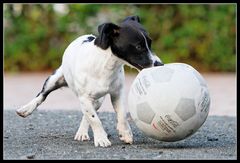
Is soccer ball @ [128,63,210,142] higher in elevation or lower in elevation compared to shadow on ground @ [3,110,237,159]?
higher

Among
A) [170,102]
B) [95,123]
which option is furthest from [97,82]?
[170,102]

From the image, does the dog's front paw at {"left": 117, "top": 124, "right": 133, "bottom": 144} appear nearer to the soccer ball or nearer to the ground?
the ground

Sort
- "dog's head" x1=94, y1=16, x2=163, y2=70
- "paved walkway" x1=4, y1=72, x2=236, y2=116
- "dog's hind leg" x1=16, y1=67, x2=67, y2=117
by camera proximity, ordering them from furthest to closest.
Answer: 1. "paved walkway" x1=4, y1=72, x2=236, y2=116
2. "dog's hind leg" x1=16, y1=67, x2=67, y2=117
3. "dog's head" x1=94, y1=16, x2=163, y2=70

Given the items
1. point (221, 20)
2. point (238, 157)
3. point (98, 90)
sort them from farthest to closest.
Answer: point (221, 20), point (98, 90), point (238, 157)

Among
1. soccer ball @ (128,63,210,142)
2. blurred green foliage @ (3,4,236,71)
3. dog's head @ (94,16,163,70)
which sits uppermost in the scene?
dog's head @ (94,16,163,70)

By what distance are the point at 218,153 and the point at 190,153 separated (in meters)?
0.29

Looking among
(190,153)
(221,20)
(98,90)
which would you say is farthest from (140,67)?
(221,20)

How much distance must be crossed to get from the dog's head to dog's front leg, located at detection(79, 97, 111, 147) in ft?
1.94

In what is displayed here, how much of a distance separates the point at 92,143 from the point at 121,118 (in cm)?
41

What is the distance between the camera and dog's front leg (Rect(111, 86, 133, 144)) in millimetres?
7051

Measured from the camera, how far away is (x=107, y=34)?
698 centimetres

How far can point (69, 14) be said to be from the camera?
1653 centimetres

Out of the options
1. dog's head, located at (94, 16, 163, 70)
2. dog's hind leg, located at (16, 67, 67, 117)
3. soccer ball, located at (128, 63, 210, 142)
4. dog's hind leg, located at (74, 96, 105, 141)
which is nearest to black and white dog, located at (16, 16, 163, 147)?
dog's head, located at (94, 16, 163, 70)

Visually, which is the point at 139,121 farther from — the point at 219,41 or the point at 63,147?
the point at 219,41
